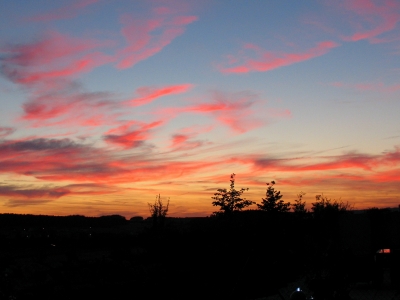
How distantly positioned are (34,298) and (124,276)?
4445 mm

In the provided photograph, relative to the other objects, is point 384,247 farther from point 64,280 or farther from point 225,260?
point 64,280

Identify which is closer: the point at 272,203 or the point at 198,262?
the point at 198,262

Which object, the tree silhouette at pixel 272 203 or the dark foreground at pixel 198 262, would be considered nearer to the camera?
the dark foreground at pixel 198 262

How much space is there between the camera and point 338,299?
24.7 feet

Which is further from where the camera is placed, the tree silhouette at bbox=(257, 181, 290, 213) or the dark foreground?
the tree silhouette at bbox=(257, 181, 290, 213)

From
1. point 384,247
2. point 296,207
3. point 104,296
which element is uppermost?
point 296,207

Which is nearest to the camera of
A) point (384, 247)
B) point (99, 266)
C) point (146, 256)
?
point (99, 266)

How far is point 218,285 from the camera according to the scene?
1566 centimetres

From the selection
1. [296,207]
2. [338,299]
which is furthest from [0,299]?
[296,207]

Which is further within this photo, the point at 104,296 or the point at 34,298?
the point at 104,296

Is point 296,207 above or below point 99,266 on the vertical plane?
above

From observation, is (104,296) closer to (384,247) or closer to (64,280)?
(64,280)

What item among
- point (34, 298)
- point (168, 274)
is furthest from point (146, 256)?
point (34, 298)

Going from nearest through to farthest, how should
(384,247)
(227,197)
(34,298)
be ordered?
1. (34,298)
2. (384,247)
3. (227,197)
